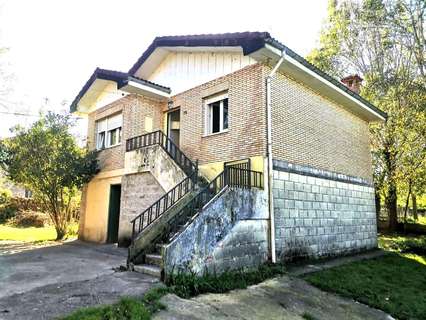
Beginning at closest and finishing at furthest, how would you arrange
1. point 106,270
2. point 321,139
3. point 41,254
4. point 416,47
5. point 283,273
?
point 106,270
point 283,273
point 41,254
point 321,139
point 416,47

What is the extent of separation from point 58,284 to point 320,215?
300 inches

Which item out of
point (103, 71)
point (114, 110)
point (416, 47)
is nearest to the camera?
point (103, 71)

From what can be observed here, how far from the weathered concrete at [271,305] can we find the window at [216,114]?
16.0 ft

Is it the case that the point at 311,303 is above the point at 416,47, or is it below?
below

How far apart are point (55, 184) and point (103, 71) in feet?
16.5

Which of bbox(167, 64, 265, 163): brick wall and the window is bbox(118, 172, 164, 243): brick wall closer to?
bbox(167, 64, 265, 163): brick wall

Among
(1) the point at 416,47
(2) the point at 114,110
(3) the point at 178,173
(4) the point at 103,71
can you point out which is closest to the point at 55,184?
(2) the point at 114,110

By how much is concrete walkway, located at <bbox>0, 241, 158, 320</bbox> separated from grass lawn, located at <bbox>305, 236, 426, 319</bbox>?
4.25 meters

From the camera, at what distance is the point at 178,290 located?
558 centimetres

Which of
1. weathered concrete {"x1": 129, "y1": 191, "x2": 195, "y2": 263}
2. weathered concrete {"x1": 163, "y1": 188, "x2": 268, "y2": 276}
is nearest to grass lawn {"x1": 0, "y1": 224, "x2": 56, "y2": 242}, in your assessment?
weathered concrete {"x1": 129, "y1": 191, "x2": 195, "y2": 263}

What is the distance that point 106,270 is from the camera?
7.21m

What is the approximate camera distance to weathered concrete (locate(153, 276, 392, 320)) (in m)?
4.98

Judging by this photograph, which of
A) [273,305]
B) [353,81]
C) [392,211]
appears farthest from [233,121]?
[392,211]

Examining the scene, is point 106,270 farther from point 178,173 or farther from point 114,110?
point 114,110
